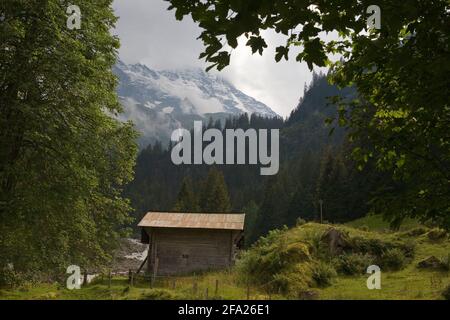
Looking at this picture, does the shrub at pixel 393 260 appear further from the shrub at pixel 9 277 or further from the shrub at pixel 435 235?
the shrub at pixel 9 277

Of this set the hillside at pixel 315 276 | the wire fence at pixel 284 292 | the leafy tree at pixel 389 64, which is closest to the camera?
the leafy tree at pixel 389 64

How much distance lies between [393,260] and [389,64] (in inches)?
815

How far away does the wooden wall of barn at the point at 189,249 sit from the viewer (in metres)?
30.4

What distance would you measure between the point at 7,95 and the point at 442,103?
43.7 feet

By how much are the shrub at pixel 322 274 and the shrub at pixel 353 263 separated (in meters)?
1.42

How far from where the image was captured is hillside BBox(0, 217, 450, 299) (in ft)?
57.8

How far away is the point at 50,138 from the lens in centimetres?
1324

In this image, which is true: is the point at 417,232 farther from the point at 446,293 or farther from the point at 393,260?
the point at 446,293

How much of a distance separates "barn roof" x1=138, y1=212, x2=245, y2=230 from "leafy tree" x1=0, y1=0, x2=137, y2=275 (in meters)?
15.2

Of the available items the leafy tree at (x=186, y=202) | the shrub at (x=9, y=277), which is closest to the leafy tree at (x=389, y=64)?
the shrub at (x=9, y=277)

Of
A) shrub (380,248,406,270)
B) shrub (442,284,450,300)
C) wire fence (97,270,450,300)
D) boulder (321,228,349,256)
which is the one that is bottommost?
wire fence (97,270,450,300)

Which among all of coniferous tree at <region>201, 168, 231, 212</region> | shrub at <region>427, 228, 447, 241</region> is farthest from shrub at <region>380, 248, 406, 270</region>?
coniferous tree at <region>201, 168, 231, 212</region>

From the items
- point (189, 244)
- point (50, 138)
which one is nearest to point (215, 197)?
point (189, 244)

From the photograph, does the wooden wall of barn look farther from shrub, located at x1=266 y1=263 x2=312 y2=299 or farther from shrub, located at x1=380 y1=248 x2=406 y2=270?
shrub, located at x1=380 y1=248 x2=406 y2=270
